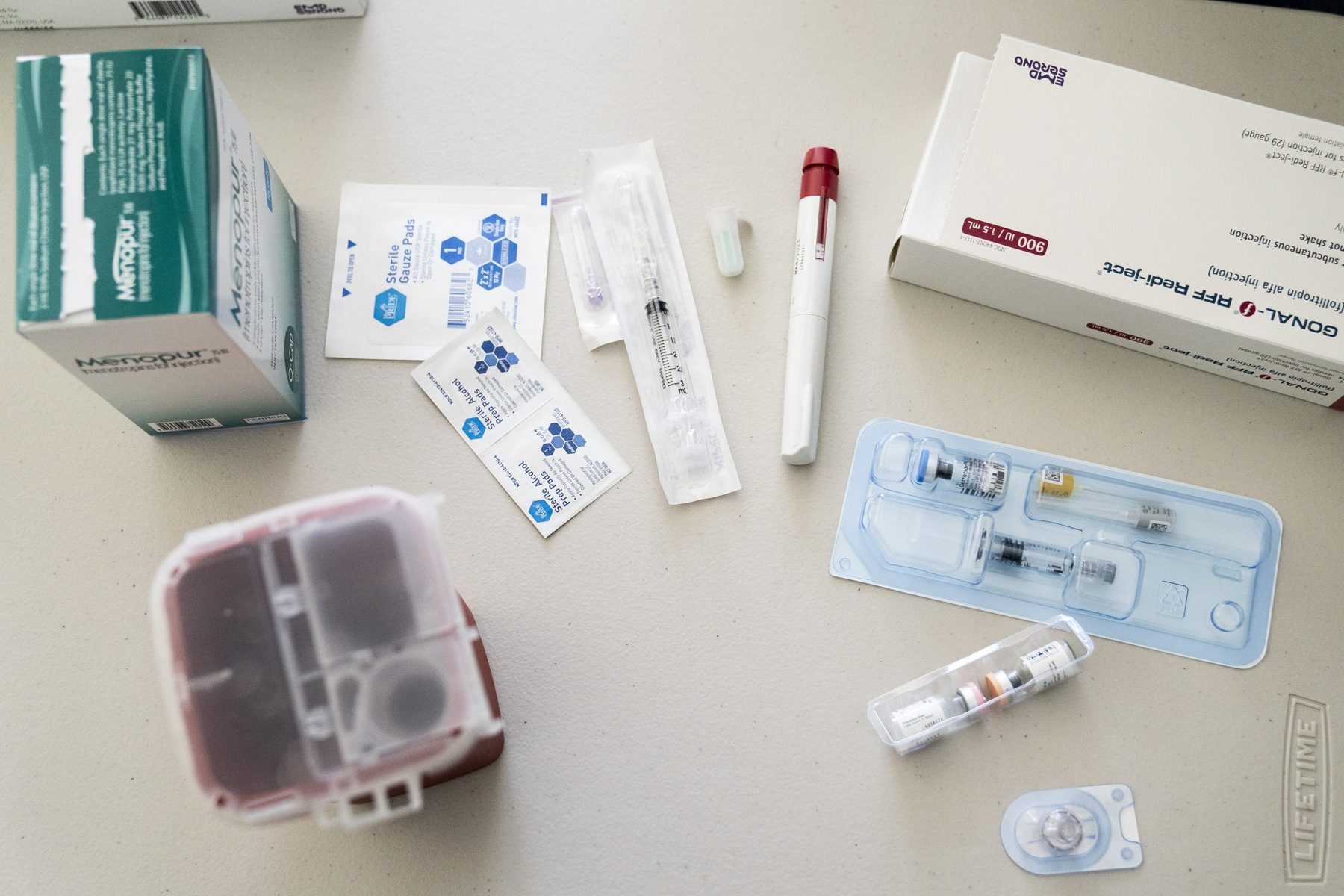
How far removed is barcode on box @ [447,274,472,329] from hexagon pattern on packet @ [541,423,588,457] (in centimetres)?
16

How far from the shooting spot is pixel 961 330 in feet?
3.11

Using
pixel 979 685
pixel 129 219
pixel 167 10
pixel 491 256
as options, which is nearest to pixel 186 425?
pixel 129 219

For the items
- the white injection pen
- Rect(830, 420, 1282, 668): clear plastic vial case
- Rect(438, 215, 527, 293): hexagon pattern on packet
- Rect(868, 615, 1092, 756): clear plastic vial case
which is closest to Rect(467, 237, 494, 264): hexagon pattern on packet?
Rect(438, 215, 527, 293): hexagon pattern on packet

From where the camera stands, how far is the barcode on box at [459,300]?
0.94m

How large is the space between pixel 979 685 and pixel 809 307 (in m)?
0.43

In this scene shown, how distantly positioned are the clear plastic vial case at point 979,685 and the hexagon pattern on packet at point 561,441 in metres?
0.40

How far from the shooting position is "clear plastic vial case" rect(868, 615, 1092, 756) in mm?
846

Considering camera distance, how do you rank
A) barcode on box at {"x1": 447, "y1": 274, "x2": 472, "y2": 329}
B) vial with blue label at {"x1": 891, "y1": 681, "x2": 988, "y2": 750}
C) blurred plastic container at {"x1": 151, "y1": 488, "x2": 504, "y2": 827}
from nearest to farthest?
blurred plastic container at {"x1": 151, "y1": 488, "x2": 504, "y2": 827}
vial with blue label at {"x1": 891, "y1": 681, "x2": 988, "y2": 750}
barcode on box at {"x1": 447, "y1": 274, "x2": 472, "y2": 329}

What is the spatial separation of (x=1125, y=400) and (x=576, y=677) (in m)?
0.66

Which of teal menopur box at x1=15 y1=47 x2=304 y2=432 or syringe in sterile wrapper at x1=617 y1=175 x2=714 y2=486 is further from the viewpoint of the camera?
syringe in sterile wrapper at x1=617 y1=175 x2=714 y2=486

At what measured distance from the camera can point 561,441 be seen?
92cm

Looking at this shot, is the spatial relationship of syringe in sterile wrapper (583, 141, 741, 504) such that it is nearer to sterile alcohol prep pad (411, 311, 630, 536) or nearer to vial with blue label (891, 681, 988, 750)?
sterile alcohol prep pad (411, 311, 630, 536)

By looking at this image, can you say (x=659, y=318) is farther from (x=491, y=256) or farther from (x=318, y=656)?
(x=318, y=656)

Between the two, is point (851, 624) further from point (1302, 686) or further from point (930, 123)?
point (930, 123)
